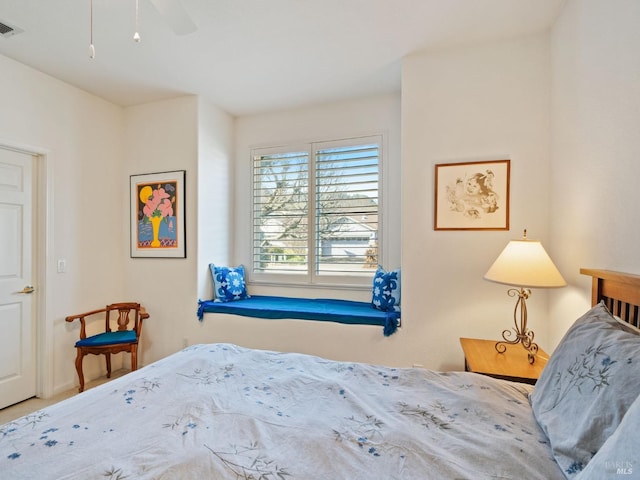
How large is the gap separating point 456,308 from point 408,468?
1.65 m

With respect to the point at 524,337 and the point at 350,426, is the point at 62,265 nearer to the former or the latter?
the point at 350,426

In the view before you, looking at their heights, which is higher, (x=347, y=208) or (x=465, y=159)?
(x=465, y=159)

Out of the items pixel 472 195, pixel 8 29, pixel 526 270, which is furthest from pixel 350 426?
pixel 8 29

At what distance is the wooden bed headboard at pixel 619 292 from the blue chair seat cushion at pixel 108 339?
3.27 metres

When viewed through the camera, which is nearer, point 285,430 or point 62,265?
point 285,430

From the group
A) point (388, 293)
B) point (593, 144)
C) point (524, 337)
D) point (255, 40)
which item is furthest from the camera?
point (388, 293)

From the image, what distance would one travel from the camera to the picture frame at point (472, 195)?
7.29 ft

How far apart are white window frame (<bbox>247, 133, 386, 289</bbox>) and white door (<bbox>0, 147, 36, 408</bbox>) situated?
1.90 meters

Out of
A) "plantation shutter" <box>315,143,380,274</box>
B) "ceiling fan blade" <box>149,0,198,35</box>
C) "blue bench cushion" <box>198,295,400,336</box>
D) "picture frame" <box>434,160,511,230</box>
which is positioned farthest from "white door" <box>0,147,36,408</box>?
"picture frame" <box>434,160,511,230</box>

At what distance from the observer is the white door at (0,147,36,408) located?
2.44 metres

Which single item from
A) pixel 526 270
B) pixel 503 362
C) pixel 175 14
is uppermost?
pixel 175 14

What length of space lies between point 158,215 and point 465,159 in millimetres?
2879

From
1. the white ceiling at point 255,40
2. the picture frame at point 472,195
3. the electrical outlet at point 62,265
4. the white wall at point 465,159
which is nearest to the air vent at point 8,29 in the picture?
the white ceiling at point 255,40

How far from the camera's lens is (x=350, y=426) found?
1058 mm
